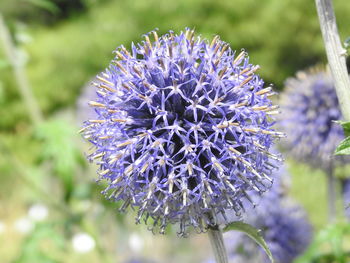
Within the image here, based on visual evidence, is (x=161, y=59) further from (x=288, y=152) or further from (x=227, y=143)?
(x=288, y=152)

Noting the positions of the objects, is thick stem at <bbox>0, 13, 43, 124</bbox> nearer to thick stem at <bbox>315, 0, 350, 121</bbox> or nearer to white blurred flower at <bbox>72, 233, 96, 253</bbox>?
thick stem at <bbox>315, 0, 350, 121</bbox>

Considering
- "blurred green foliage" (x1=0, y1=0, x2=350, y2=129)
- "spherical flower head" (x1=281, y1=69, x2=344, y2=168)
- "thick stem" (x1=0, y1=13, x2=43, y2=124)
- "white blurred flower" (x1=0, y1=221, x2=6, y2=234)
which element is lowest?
"spherical flower head" (x1=281, y1=69, x2=344, y2=168)

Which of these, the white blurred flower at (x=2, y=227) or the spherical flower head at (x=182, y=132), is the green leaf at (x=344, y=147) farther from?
the white blurred flower at (x=2, y=227)

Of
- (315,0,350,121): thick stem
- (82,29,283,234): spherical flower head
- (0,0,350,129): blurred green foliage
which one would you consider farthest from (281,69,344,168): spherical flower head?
(0,0,350,129): blurred green foliage

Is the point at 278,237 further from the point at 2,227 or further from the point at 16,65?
the point at 2,227

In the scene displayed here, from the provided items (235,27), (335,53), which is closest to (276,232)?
(335,53)
